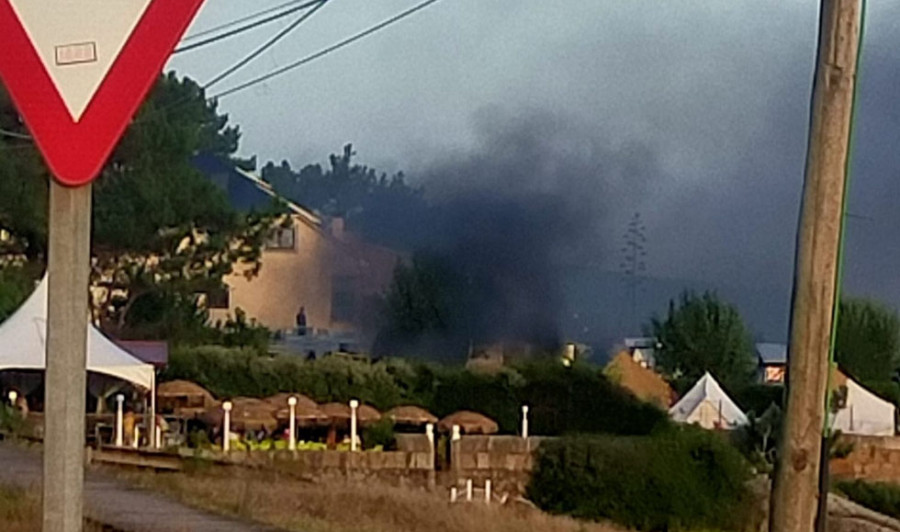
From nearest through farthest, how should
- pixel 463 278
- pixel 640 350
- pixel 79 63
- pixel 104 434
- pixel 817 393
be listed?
pixel 79 63
pixel 817 393
pixel 104 434
pixel 463 278
pixel 640 350

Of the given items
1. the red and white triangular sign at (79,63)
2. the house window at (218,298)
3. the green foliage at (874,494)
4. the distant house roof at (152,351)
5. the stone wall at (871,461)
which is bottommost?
the green foliage at (874,494)

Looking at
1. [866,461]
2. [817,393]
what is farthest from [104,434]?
[817,393]

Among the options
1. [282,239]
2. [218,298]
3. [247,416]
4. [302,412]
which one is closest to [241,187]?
[282,239]

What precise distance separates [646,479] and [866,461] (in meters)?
12.6

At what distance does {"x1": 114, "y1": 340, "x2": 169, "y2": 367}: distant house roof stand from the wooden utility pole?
34.0 meters

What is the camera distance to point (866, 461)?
46562mm

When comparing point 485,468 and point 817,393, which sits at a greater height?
point 817,393

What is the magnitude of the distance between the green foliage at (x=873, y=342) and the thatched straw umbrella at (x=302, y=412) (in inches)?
1439

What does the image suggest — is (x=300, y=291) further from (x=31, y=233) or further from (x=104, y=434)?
(x=104, y=434)

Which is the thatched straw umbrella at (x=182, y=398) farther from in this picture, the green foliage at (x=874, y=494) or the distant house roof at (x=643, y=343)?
the distant house roof at (x=643, y=343)

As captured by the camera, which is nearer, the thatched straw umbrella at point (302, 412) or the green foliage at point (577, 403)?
the thatched straw umbrella at point (302, 412)

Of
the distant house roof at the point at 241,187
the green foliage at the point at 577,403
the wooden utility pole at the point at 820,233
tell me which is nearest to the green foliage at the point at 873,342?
the distant house roof at the point at 241,187

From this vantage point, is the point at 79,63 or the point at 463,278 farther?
the point at 463,278

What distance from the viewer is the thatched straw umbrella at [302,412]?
3978 centimetres
